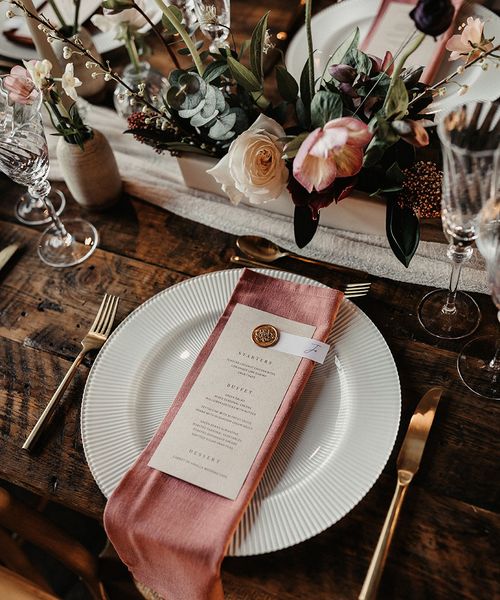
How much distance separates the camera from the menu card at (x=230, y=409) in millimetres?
668

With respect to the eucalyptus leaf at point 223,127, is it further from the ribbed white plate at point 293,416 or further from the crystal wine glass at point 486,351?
the crystal wine glass at point 486,351

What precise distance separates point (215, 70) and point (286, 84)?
0.10 metres

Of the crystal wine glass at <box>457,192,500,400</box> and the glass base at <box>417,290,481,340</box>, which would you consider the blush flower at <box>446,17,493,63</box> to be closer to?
the crystal wine glass at <box>457,192,500,400</box>

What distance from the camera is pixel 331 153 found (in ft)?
2.14

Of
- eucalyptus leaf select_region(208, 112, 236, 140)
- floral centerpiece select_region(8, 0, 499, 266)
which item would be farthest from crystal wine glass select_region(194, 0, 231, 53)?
eucalyptus leaf select_region(208, 112, 236, 140)

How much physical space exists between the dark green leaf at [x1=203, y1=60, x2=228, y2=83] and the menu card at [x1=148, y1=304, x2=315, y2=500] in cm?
32

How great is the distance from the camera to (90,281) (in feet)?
3.05

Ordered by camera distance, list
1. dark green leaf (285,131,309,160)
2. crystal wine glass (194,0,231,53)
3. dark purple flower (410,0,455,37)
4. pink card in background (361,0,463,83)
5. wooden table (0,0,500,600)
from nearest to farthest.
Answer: dark purple flower (410,0,455,37)
wooden table (0,0,500,600)
dark green leaf (285,131,309,160)
crystal wine glass (194,0,231,53)
pink card in background (361,0,463,83)

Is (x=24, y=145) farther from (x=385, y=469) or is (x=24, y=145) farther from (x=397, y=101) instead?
(x=385, y=469)

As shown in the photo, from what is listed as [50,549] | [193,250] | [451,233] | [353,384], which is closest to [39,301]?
[193,250]

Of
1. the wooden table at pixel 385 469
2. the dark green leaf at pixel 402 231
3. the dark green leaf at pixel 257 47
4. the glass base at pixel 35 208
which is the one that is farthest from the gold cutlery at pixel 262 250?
the glass base at pixel 35 208

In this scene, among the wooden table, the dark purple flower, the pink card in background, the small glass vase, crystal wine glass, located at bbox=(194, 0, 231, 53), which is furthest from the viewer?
the small glass vase

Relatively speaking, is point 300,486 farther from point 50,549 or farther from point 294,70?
point 294,70

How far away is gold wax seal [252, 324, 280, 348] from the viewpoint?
→ 0.76 meters
